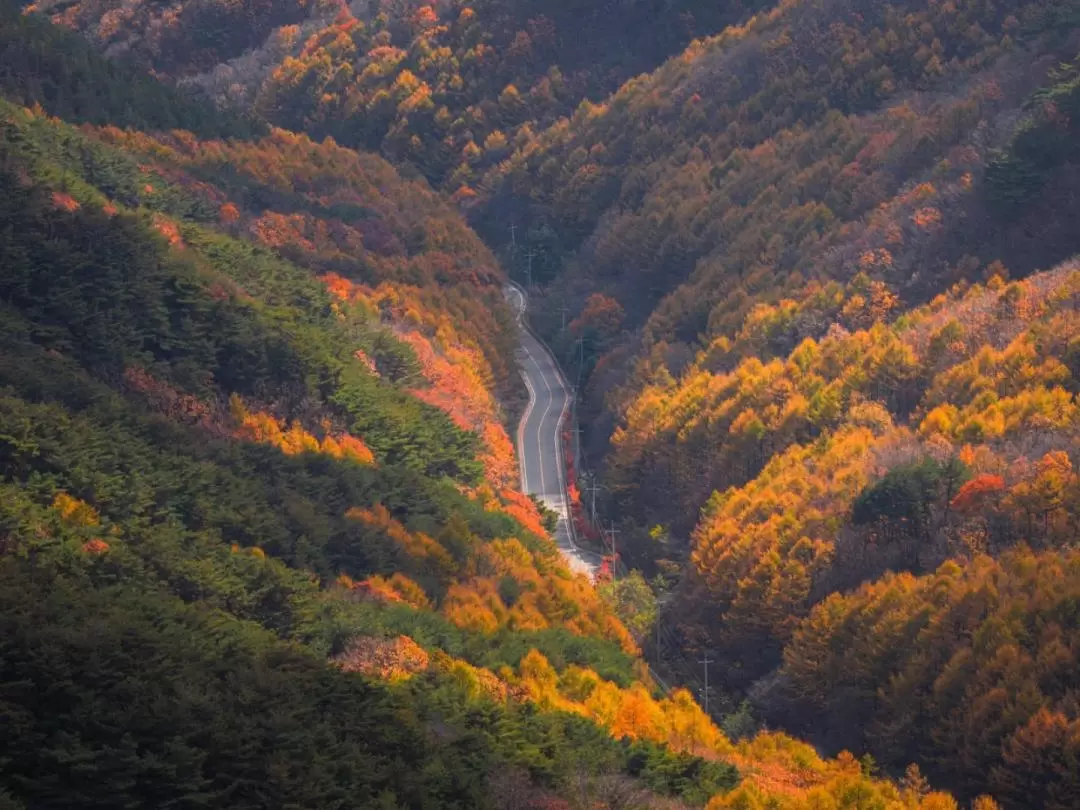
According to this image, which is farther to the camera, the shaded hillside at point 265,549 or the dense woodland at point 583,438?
the dense woodland at point 583,438

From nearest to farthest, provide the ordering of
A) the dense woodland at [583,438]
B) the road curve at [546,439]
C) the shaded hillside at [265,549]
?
the shaded hillside at [265,549] → the dense woodland at [583,438] → the road curve at [546,439]

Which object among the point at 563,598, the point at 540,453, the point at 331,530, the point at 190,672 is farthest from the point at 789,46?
the point at 190,672

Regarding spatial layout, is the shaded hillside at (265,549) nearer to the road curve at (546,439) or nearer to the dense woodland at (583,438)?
the dense woodland at (583,438)

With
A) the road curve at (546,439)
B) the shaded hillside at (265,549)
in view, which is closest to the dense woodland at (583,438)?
the shaded hillside at (265,549)

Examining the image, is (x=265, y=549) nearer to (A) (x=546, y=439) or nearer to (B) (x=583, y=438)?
(A) (x=546, y=439)

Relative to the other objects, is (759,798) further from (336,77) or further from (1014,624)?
(336,77)

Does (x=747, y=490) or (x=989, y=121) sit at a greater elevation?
(x=989, y=121)

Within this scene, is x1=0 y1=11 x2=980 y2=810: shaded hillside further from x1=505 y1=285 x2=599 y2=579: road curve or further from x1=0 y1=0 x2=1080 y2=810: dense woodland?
x1=505 y1=285 x2=599 y2=579: road curve
